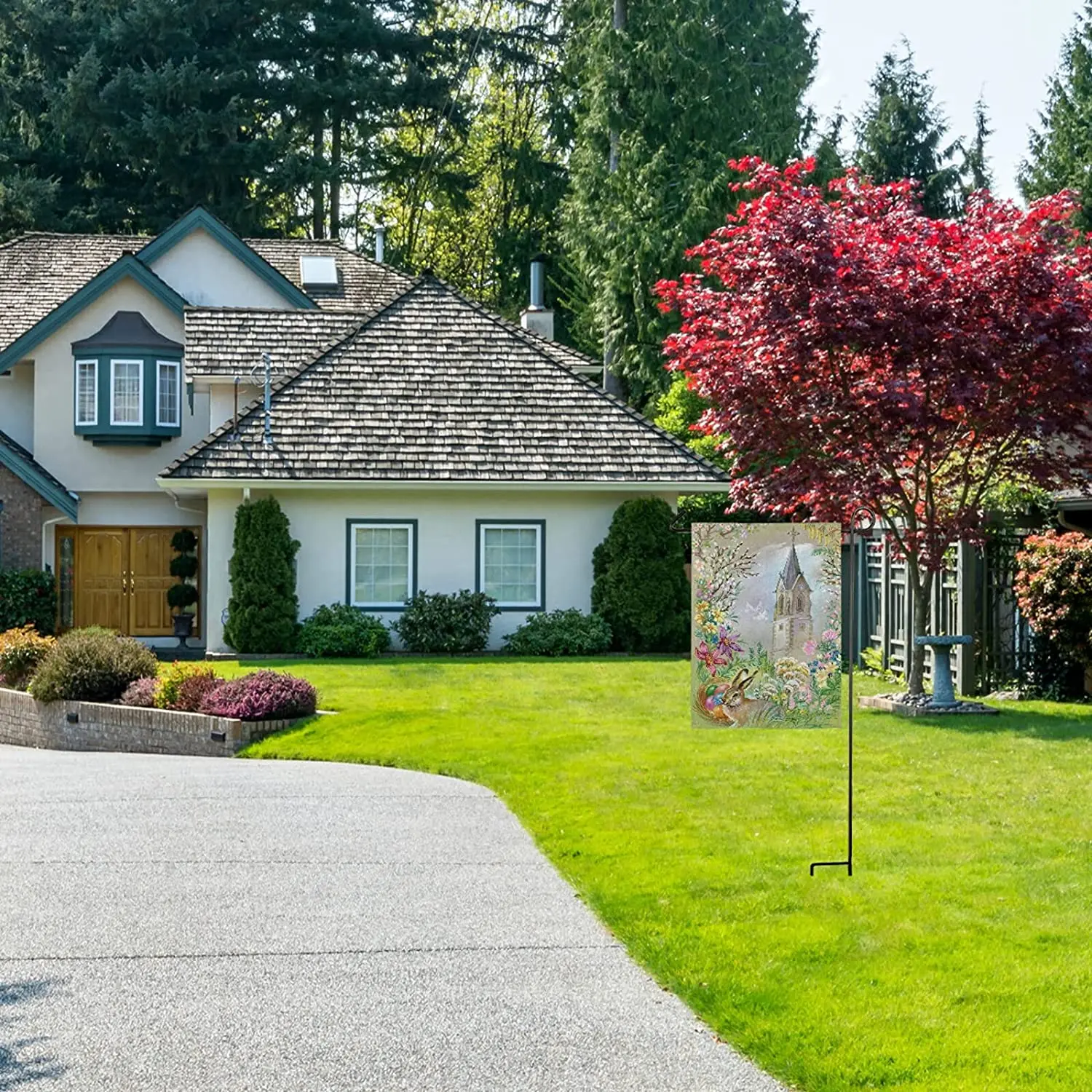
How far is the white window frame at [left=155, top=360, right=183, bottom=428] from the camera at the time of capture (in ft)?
106

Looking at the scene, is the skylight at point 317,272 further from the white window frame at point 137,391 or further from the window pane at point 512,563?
the window pane at point 512,563

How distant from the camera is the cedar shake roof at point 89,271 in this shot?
34906mm

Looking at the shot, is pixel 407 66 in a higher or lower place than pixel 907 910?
higher

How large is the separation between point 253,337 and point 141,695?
1243cm

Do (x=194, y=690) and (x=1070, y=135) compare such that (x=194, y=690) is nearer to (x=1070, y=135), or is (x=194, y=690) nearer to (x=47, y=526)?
(x=47, y=526)

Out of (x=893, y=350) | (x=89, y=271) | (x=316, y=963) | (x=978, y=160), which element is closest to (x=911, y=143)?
(x=978, y=160)

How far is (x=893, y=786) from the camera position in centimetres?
1267

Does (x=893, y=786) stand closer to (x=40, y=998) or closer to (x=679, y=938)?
(x=679, y=938)

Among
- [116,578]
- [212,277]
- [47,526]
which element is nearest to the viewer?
[47,526]

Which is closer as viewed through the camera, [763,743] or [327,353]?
[763,743]

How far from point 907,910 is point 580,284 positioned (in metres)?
36.9

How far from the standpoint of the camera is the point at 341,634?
2639 cm

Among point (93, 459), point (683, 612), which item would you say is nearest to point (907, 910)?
point (683, 612)

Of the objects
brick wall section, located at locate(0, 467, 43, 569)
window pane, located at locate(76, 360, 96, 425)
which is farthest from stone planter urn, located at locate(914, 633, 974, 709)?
window pane, located at locate(76, 360, 96, 425)
